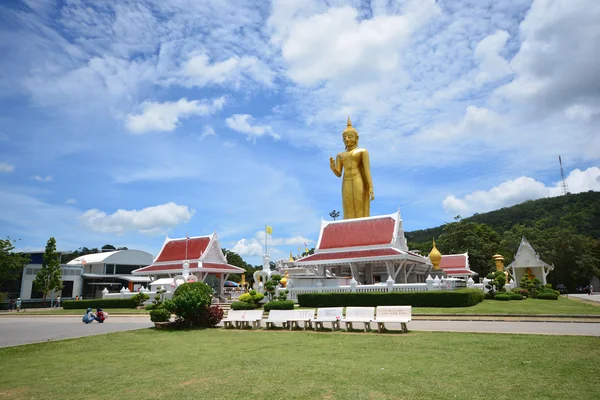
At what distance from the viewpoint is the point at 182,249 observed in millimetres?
43406

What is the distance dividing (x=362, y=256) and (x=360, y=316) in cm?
1712

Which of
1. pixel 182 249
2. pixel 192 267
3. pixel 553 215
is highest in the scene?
pixel 553 215

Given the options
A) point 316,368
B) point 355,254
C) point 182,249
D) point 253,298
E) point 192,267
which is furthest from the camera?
point 182,249

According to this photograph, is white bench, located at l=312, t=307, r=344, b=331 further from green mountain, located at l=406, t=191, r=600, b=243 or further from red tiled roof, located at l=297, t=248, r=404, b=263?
green mountain, located at l=406, t=191, r=600, b=243

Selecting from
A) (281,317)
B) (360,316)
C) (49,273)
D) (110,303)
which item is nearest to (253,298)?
(281,317)

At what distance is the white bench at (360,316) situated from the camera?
1370cm

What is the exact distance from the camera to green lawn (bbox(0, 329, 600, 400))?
6609 millimetres

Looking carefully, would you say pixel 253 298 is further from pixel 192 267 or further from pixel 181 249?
pixel 181 249

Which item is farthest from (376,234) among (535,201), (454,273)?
(535,201)

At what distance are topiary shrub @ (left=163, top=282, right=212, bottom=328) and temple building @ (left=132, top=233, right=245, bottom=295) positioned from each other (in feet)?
74.3

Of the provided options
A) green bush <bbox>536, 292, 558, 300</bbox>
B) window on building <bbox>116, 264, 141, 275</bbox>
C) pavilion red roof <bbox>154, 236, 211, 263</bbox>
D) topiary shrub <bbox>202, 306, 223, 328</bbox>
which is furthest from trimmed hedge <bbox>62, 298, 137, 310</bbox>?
green bush <bbox>536, 292, 558, 300</bbox>

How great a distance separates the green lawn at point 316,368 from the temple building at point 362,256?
18.1 metres

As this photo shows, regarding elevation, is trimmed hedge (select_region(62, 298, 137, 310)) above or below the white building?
below

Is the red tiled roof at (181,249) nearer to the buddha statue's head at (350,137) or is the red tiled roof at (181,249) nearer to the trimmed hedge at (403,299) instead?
the buddha statue's head at (350,137)
